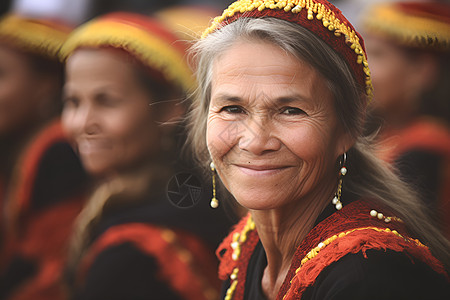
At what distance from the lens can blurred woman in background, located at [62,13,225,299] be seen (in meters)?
2.78

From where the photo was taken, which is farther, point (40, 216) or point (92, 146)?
point (40, 216)

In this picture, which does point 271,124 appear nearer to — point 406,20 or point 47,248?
point 406,20

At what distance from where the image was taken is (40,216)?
3918mm

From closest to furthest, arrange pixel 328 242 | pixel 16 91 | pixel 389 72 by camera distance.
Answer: pixel 328 242
pixel 389 72
pixel 16 91

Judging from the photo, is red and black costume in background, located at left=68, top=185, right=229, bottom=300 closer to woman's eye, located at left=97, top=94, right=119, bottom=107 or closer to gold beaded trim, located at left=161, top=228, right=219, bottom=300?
gold beaded trim, located at left=161, top=228, right=219, bottom=300

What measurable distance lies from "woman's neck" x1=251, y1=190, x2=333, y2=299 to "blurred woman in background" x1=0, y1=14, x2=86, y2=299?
7.37 ft

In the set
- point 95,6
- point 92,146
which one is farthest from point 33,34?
point 95,6

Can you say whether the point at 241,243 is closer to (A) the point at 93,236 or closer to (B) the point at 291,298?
(B) the point at 291,298

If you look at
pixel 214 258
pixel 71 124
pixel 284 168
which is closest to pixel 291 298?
pixel 284 168

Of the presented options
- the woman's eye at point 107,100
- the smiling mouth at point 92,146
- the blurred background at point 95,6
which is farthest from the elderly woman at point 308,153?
the blurred background at point 95,6

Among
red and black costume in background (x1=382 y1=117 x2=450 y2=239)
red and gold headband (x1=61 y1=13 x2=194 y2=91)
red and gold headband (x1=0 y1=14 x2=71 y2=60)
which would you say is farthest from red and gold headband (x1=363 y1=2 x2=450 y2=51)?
red and gold headband (x1=0 y1=14 x2=71 y2=60)

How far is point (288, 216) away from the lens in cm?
180

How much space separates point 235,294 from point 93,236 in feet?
5.37

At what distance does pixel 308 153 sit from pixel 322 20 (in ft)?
1.19
